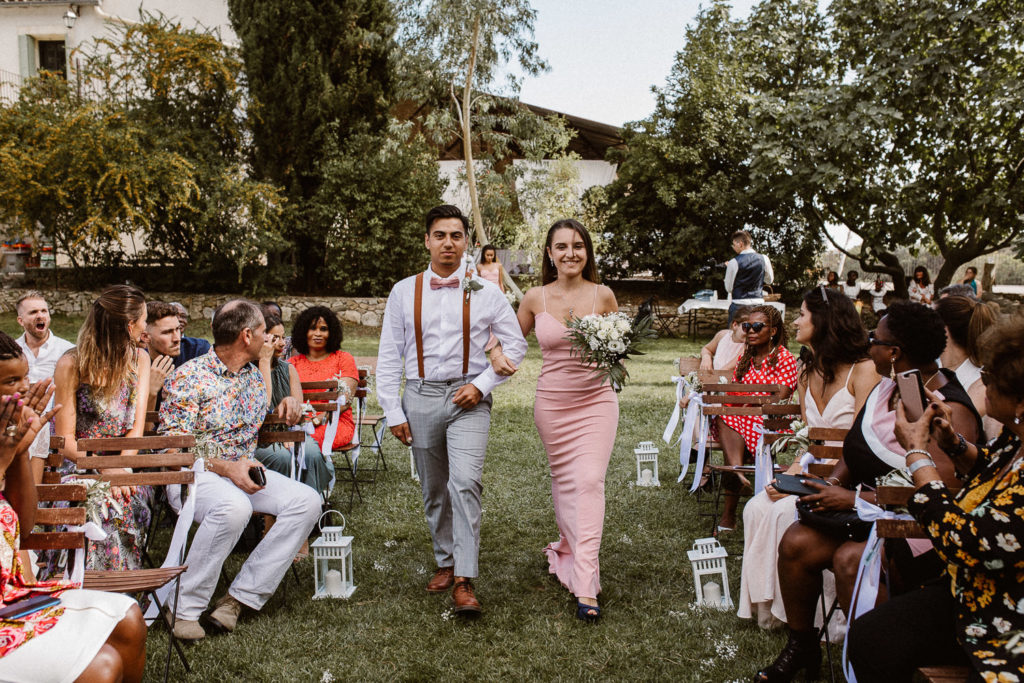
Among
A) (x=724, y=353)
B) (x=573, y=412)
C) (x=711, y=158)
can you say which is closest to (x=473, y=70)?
(x=711, y=158)

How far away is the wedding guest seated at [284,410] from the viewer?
4.98 m

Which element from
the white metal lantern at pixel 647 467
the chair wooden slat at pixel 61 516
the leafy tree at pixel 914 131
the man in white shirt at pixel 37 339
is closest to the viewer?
the chair wooden slat at pixel 61 516

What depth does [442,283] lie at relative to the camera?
4.30m

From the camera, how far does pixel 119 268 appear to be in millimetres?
19969

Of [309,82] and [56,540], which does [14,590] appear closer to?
[56,540]

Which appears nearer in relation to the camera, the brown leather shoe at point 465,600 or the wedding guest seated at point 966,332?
the wedding guest seated at point 966,332

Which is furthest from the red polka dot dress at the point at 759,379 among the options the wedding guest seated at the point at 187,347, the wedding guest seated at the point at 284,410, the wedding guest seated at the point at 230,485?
the wedding guest seated at the point at 187,347

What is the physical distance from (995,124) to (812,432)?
1585cm

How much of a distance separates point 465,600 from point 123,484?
1827 mm

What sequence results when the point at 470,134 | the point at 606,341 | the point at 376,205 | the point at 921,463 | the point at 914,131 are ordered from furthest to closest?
the point at 376,205 → the point at 470,134 → the point at 914,131 → the point at 606,341 → the point at 921,463

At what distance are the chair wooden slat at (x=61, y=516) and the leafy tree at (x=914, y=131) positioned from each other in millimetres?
16199

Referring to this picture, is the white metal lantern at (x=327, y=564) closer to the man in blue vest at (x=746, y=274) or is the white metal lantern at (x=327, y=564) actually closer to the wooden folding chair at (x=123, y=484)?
the wooden folding chair at (x=123, y=484)

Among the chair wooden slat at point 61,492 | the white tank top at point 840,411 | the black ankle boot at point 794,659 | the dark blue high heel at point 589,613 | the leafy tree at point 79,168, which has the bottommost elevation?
the dark blue high heel at point 589,613

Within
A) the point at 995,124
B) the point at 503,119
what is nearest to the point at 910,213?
the point at 995,124
